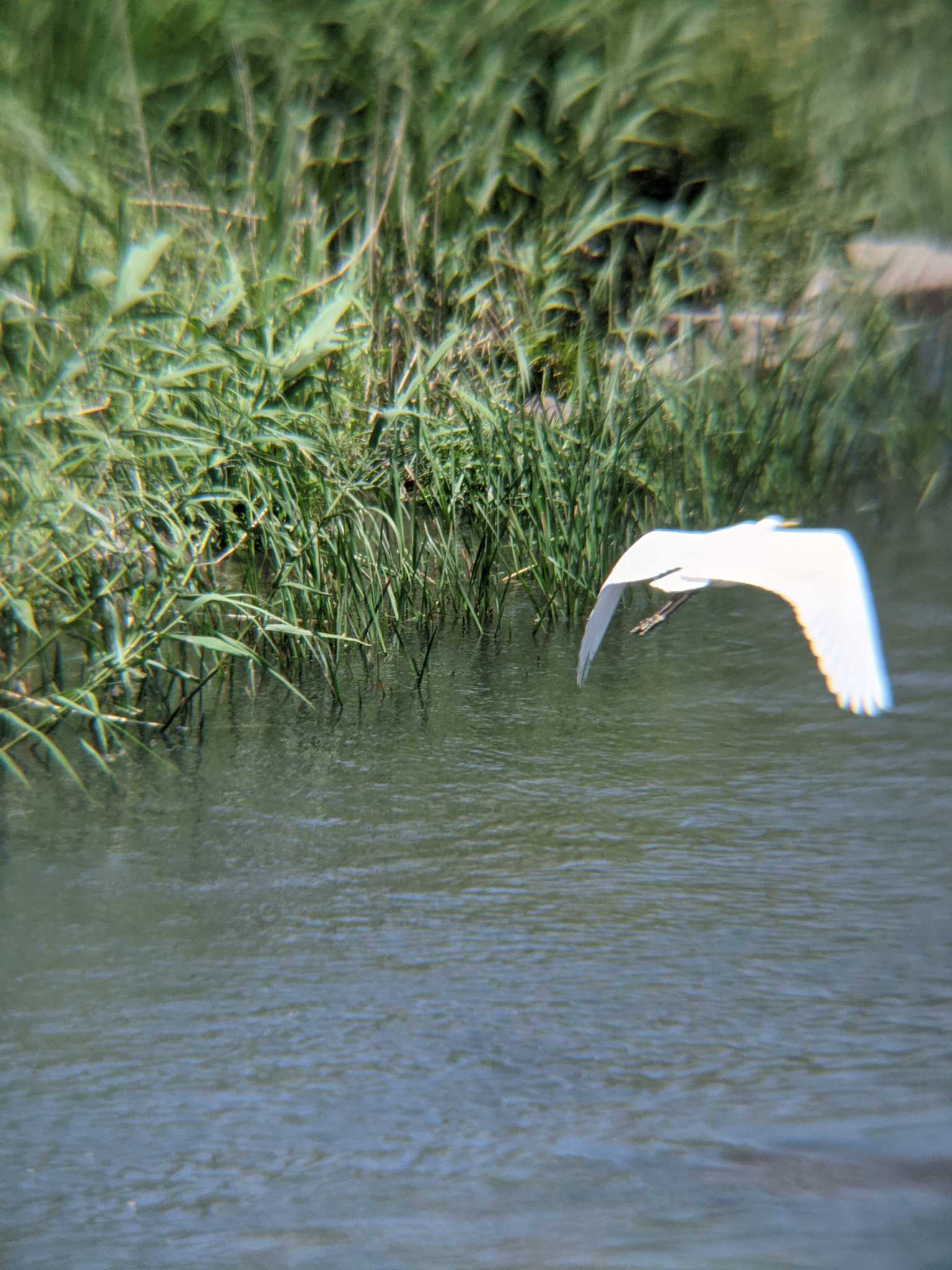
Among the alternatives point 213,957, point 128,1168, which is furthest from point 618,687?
point 128,1168

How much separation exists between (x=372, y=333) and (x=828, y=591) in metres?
1.99

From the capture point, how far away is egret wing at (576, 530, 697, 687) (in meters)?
3.22

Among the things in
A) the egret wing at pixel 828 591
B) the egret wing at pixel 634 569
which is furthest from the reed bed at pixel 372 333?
the egret wing at pixel 828 591

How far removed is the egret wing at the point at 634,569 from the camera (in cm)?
322

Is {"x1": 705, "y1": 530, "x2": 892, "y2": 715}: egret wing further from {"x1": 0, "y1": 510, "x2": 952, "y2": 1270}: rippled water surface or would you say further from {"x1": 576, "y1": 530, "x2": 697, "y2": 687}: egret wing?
{"x1": 0, "y1": 510, "x2": 952, "y2": 1270}: rippled water surface

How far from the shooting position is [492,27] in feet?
20.0

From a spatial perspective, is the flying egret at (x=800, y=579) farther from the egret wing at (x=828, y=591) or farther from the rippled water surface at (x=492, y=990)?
the rippled water surface at (x=492, y=990)

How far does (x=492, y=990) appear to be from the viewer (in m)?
2.65

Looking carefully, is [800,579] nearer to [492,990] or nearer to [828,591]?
[828,591]

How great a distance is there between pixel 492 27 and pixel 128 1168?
4917 millimetres

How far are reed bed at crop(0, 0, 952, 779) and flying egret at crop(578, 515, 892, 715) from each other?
808mm

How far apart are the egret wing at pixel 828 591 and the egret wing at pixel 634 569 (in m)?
0.14

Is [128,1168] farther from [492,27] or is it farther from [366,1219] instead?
[492,27]

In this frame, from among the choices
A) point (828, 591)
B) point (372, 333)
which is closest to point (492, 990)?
point (828, 591)
